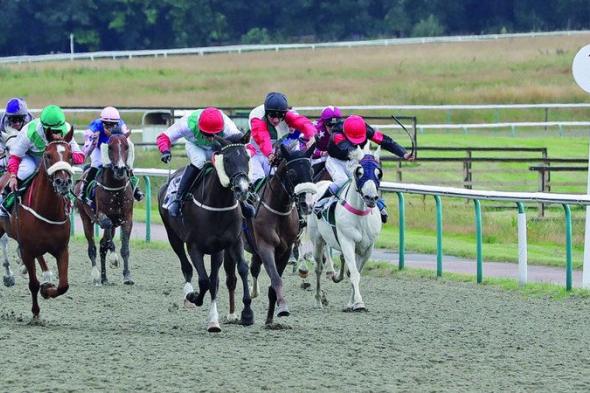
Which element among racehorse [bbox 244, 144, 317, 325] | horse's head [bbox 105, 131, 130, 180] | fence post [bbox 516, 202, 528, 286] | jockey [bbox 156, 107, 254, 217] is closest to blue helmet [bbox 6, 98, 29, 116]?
horse's head [bbox 105, 131, 130, 180]

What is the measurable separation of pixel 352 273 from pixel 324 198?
3.48 feet

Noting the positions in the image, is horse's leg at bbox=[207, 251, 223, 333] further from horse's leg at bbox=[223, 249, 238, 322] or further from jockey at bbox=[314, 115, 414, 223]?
jockey at bbox=[314, 115, 414, 223]

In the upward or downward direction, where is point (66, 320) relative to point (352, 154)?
downward

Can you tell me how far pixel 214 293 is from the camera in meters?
11.3

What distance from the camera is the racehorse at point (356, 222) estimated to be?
12.5 m

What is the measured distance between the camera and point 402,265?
1636 centimetres

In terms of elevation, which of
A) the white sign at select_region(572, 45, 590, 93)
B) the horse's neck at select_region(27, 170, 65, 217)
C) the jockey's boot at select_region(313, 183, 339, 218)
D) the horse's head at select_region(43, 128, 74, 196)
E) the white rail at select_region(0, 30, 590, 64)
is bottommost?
the jockey's boot at select_region(313, 183, 339, 218)

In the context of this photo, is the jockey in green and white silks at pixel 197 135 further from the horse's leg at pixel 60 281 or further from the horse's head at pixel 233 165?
the horse's leg at pixel 60 281

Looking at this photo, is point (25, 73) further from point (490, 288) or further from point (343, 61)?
point (490, 288)

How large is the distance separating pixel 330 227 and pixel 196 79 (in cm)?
3669

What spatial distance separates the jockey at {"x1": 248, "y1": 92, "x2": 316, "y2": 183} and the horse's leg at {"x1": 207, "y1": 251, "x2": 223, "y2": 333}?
0.84 meters

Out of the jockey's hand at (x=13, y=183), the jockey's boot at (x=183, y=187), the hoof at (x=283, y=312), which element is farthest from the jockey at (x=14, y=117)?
the hoof at (x=283, y=312)

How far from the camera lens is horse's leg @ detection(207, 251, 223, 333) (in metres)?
11.1

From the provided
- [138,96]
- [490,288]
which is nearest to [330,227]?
[490,288]
